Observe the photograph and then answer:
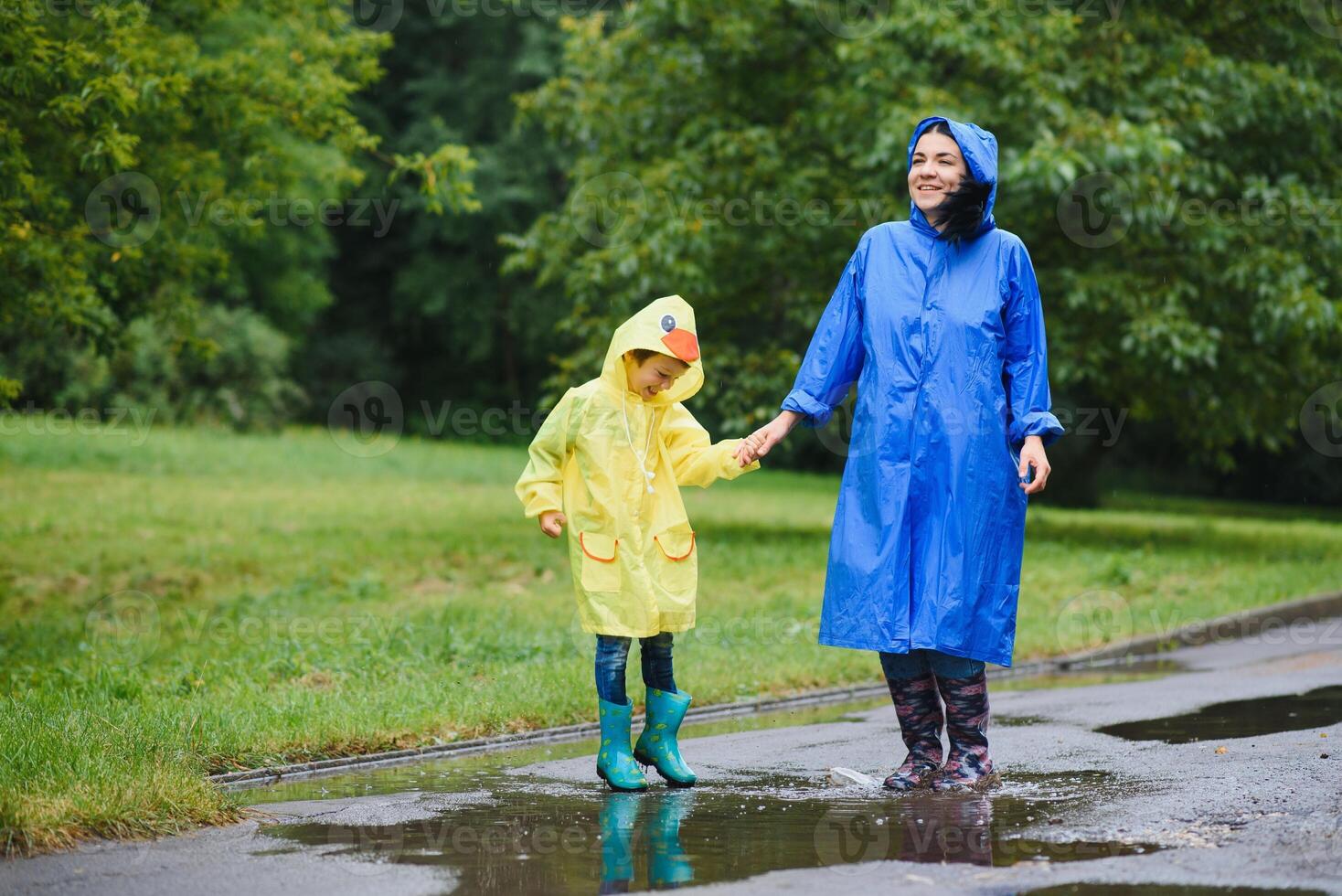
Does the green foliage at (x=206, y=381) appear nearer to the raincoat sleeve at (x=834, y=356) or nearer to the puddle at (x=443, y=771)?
the puddle at (x=443, y=771)

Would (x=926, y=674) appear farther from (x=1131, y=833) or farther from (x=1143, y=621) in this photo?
(x=1143, y=621)

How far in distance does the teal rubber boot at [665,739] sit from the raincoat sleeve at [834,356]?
112cm

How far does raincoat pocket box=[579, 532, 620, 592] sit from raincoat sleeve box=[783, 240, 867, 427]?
80cm

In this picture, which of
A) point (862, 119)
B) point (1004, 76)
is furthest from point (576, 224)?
point (1004, 76)

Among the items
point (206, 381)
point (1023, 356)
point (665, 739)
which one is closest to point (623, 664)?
point (665, 739)

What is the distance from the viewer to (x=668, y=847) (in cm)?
428

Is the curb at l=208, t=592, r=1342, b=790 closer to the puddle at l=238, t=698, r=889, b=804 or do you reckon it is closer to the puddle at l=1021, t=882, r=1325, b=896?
the puddle at l=238, t=698, r=889, b=804

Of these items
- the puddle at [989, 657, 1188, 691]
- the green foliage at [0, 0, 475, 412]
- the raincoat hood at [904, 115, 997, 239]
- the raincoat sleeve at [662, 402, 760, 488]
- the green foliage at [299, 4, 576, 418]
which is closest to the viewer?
the raincoat hood at [904, 115, 997, 239]

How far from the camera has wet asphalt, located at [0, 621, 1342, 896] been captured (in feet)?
12.7

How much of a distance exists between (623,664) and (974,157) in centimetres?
217

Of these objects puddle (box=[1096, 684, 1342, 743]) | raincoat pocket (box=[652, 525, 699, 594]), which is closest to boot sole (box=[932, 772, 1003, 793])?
raincoat pocket (box=[652, 525, 699, 594])

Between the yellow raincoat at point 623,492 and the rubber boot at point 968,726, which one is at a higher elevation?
the yellow raincoat at point 623,492

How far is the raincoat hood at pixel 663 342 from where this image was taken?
17.3ft

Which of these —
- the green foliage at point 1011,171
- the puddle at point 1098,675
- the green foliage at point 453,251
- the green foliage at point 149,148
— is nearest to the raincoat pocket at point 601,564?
the puddle at point 1098,675
